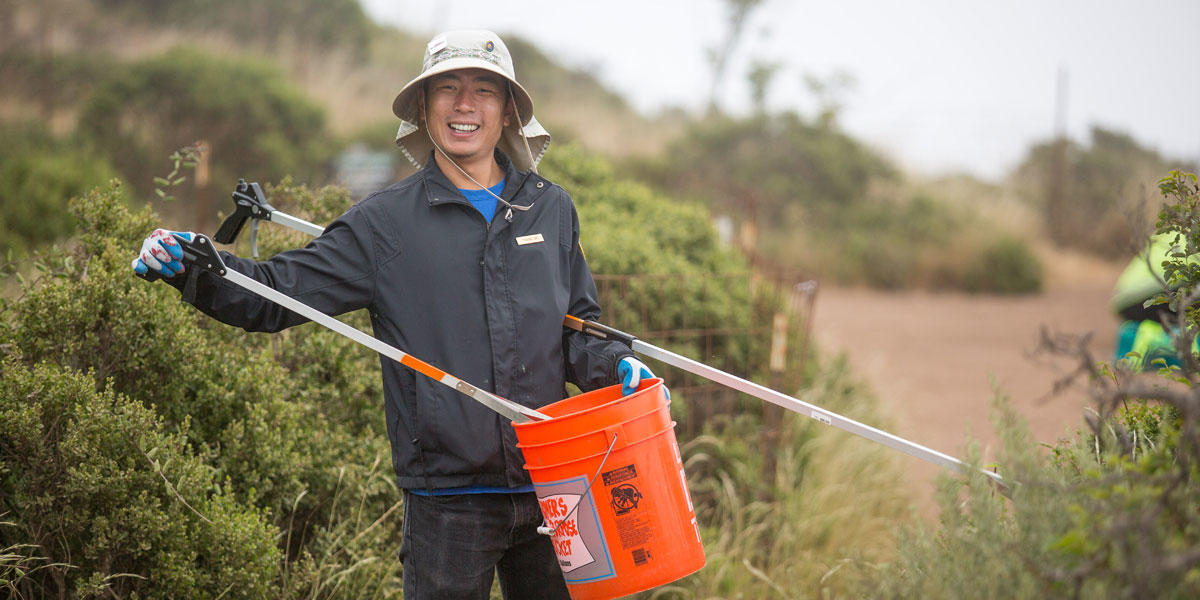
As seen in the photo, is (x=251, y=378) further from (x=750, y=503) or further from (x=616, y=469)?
(x=750, y=503)

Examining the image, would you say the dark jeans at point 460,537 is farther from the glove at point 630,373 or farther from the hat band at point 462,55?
the hat band at point 462,55

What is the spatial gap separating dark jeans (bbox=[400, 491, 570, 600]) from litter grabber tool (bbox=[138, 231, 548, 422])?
28cm

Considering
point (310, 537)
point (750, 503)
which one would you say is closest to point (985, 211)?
point (750, 503)

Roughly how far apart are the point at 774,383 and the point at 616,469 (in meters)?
2.50

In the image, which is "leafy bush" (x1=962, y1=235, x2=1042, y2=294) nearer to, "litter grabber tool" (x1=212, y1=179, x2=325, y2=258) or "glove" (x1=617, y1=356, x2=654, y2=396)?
"glove" (x1=617, y1=356, x2=654, y2=396)

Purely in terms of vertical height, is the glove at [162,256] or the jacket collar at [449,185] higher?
the jacket collar at [449,185]

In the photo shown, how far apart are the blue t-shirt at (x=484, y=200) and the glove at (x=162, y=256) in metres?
0.75

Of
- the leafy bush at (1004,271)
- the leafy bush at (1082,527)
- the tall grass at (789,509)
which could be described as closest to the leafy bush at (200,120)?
the tall grass at (789,509)

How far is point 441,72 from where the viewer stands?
2572 millimetres

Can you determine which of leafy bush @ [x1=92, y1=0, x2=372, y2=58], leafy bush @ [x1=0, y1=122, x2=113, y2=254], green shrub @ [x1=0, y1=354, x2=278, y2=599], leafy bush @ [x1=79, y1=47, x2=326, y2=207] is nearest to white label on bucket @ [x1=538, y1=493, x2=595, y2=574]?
green shrub @ [x1=0, y1=354, x2=278, y2=599]

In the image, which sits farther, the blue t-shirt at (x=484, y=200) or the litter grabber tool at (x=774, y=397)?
the blue t-shirt at (x=484, y=200)

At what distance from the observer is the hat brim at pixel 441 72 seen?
252 cm

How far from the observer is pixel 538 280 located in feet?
8.16

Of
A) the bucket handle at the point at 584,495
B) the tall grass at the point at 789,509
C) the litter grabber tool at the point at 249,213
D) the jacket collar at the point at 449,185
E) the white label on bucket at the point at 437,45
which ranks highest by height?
the white label on bucket at the point at 437,45
